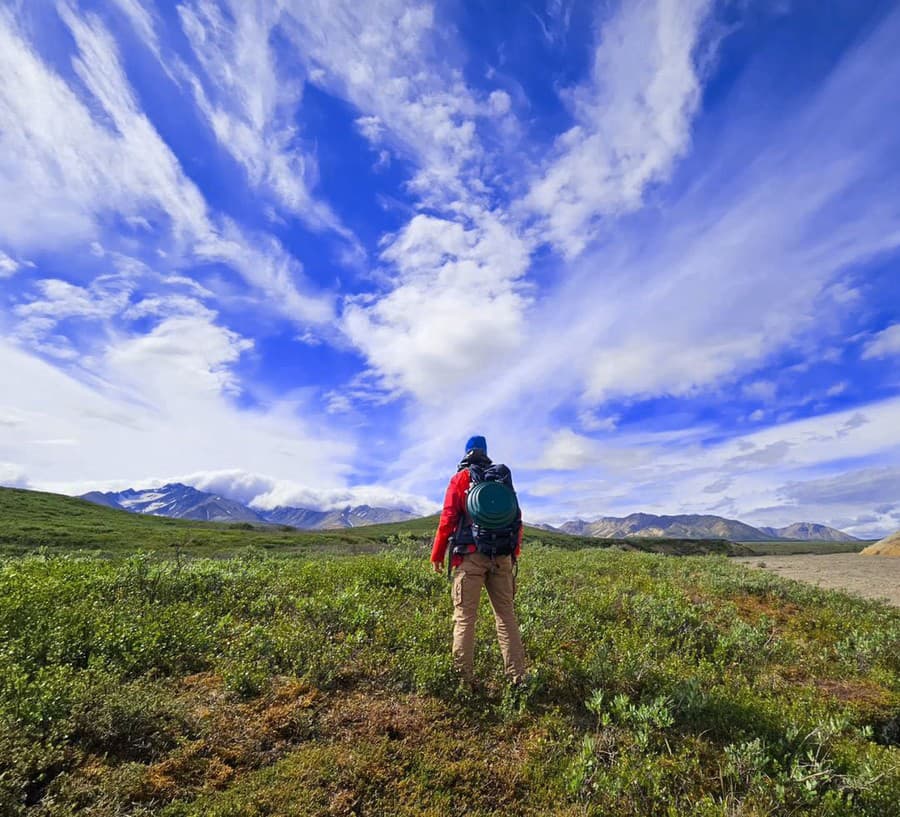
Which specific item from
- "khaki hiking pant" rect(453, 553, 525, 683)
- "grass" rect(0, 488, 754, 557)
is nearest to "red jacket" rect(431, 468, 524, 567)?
"khaki hiking pant" rect(453, 553, 525, 683)

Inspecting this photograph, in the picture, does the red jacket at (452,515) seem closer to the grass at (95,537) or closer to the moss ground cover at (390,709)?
the moss ground cover at (390,709)

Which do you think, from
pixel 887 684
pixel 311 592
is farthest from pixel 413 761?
pixel 887 684

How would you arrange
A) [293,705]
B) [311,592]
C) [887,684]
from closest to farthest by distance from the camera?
[293,705] → [887,684] → [311,592]

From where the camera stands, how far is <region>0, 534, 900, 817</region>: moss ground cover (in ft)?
16.5

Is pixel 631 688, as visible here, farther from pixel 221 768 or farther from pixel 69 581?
pixel 69 581

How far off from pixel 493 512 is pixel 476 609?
5.15 ft

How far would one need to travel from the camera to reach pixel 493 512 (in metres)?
7.37

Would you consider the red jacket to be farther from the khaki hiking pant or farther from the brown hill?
the brown hill

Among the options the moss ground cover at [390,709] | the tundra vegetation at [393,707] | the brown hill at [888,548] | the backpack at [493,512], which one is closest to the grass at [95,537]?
the brown hill at [888,548]

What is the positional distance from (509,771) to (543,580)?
9.50 meters

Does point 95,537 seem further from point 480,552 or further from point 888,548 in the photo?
point 888,548

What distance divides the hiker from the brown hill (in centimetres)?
3939

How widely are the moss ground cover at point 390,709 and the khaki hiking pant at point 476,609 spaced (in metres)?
0.32

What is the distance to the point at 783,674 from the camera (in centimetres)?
937
